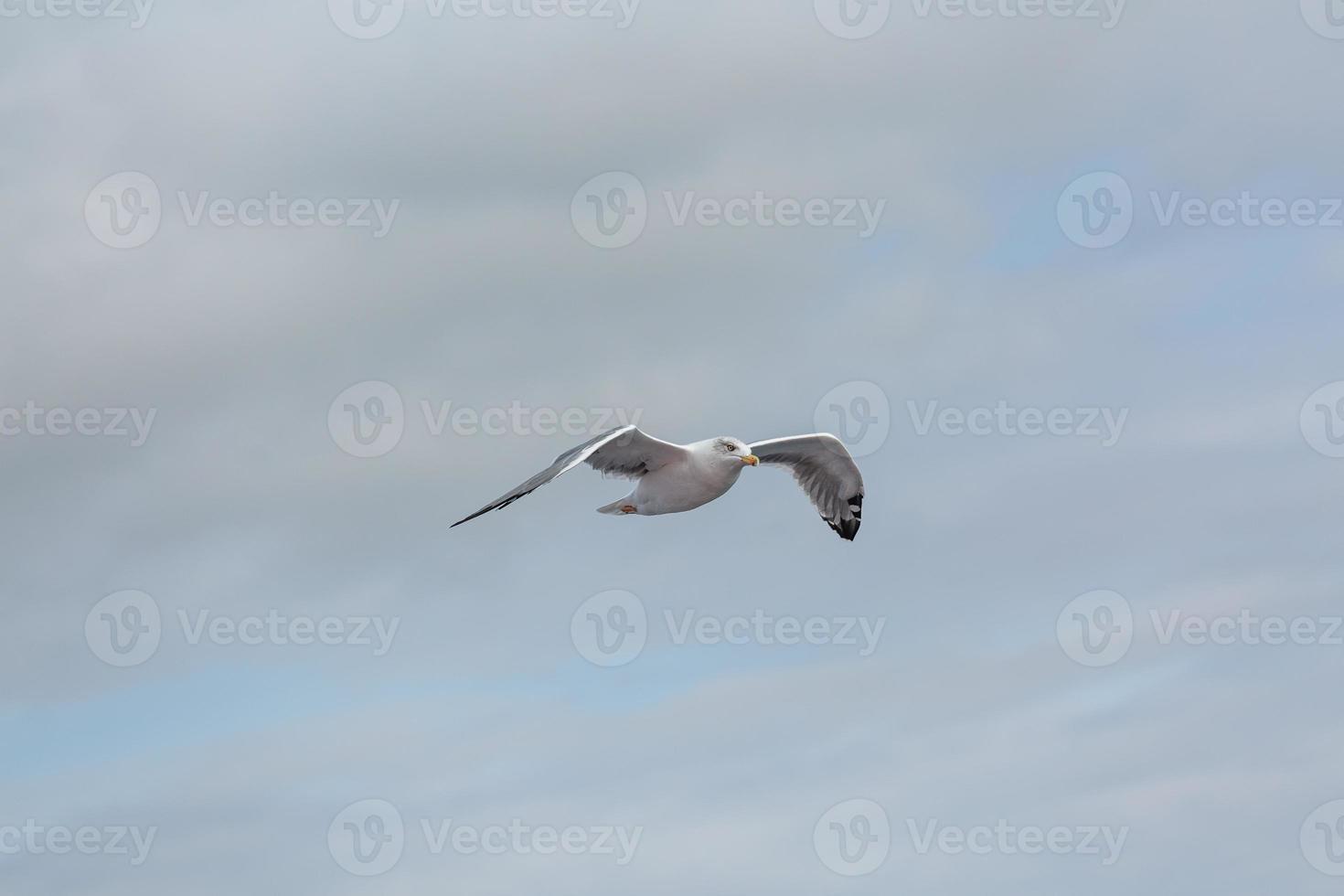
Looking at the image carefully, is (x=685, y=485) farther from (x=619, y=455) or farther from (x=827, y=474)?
(x=827, y=474)

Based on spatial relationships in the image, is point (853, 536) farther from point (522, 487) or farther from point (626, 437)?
point (522, 487)

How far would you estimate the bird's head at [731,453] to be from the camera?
26422 mm

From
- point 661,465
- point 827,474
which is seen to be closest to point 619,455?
point 661,465

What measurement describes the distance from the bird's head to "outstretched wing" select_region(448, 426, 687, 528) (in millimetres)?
626

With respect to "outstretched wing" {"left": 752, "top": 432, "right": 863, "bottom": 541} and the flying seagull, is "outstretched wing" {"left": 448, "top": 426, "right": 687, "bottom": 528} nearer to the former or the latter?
the flying seagull

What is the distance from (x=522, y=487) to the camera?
23.9 m

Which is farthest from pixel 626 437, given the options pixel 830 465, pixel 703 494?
pixel 830 465

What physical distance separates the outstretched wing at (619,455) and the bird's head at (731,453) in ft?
2.05

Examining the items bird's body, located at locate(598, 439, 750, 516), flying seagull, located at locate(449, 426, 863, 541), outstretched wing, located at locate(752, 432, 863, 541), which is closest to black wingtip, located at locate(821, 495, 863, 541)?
outstretched wing, located at locate(752, 432, 863, 541)

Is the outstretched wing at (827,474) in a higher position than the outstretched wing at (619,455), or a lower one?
higher

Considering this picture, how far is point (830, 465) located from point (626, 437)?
6263mm

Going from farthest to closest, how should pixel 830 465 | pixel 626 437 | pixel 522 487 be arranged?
pixel 830 465, pixel 626 437, pixel 522 487

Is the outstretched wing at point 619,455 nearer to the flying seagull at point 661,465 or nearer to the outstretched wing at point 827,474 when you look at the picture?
the flying seagull at point 661,465

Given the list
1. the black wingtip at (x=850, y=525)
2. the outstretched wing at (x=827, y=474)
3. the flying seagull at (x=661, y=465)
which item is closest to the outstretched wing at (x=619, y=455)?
the flying seagull at (x=661, y=465)
